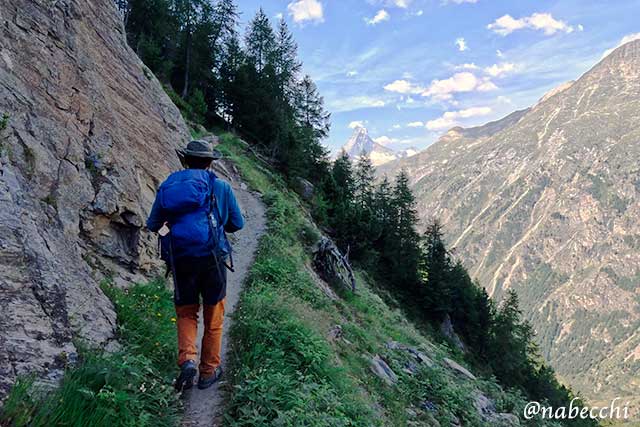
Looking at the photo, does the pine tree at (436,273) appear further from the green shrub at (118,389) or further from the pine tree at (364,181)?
the green shrub at (118,389)

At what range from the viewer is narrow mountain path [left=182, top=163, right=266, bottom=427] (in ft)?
15.5

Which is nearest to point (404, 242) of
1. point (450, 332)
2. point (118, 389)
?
point (450, 332)

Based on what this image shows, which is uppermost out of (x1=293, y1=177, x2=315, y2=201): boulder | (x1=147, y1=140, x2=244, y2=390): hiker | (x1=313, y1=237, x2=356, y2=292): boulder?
(x1=293, y1=177, x2=315, y2=201): boulder

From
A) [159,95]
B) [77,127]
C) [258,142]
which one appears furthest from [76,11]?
[258,142]

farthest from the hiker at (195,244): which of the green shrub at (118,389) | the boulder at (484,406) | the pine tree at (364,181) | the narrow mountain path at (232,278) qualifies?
the pine tree at (364,181)

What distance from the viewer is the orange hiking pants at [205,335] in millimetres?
5008

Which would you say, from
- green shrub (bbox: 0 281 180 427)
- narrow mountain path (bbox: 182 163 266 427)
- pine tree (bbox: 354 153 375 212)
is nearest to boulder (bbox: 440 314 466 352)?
pine tree (bbox: 354 153 375 212)

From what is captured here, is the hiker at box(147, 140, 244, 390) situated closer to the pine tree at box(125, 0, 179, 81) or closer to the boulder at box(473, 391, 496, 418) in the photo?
the boulder at box(473, 391, 496, 418)

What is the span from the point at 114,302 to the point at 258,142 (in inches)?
1500

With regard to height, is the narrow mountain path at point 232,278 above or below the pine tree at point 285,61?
below

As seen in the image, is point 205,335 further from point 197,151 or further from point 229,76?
point 229,76

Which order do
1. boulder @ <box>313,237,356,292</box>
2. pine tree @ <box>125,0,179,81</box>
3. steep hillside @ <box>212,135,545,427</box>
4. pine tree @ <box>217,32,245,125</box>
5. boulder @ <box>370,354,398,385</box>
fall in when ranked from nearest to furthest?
steep hillside @ <box>212,135,545,427</box>
boulder @ <box>370,354,398,385</box>
boulder @ <box>313,237,356,292</box>
pine tree @ <box>125,0,179,81</box>
pine tree @ <box>217,32,245,125</box>

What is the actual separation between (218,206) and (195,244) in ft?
2.04

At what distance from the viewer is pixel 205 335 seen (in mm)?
5270
